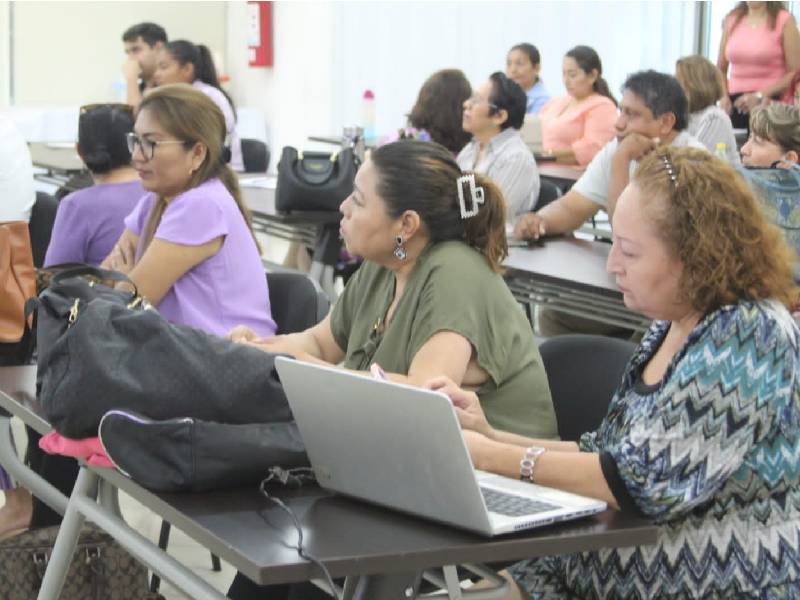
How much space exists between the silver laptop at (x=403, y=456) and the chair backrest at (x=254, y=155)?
526 centimetres

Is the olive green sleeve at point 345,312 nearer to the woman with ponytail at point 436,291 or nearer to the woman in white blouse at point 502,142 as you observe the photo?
the woman with ponytail at point 436,291

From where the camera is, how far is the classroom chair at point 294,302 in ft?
9.69

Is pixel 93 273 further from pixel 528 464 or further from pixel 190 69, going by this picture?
pixel 190 69

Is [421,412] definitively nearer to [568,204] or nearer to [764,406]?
[764,406]

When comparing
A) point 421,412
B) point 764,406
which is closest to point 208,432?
point 421,412

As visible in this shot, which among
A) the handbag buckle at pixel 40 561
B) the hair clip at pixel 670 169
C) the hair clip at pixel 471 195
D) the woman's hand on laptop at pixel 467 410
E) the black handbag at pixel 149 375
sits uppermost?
the hair clip at pixel 670 169

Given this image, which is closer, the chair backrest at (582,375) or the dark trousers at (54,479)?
the chair backrest at (582,375)

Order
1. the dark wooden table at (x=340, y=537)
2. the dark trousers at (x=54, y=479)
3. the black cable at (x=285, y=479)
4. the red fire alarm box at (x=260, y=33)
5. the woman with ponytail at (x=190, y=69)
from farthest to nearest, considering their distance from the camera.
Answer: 1. the red fire alarm box at (x=260, y=33)
2. the woman with ponytail at (x=190, y=69)
3. the dark trousers at (x=54, y=479)
4. the black cable at (x=285, y=479)
5. the dark wooden table at (x=340, y=537)

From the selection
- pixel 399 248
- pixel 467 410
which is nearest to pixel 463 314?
pixel 399 248

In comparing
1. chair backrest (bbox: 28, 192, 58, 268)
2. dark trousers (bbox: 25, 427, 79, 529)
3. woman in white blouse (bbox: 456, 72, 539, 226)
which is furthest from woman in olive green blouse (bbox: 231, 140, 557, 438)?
woman in white blouse (bbox: 456, 72, 539, 226)

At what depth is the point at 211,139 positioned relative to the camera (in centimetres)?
322

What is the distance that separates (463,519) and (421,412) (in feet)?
0.46

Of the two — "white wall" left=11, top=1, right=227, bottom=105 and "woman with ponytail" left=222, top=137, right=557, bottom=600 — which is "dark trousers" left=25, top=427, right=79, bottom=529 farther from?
"white wall" left=11, top=1, right=227, bottom=105

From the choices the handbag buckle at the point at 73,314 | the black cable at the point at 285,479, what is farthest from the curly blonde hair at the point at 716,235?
the handbag buckle at the point at 73,314
